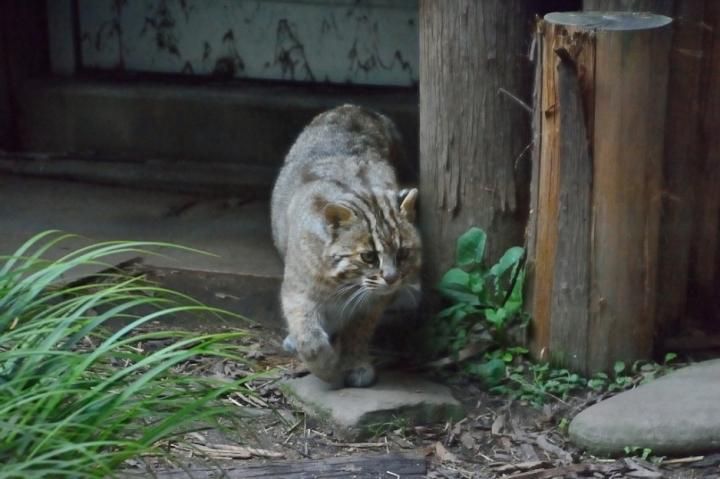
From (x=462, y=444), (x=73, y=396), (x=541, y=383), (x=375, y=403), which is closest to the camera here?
(x=73, y=396)

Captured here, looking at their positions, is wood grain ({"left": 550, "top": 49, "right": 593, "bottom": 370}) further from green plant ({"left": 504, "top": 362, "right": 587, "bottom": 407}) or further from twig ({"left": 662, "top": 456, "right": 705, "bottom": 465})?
twig ({"left": 662, "top": 456, "right": 705, "bottom": 465})

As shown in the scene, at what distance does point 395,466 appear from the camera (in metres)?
5.14

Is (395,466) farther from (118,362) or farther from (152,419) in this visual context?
(118,362)

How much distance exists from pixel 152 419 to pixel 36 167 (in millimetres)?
3852

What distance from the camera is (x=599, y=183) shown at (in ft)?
17.6

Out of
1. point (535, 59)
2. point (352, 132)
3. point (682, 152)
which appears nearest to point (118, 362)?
point (352, 132)

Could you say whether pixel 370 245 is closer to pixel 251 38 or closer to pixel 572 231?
pixel 572 231

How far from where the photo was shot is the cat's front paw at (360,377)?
18.9 feet

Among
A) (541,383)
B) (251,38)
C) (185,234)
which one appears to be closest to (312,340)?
(541,383)

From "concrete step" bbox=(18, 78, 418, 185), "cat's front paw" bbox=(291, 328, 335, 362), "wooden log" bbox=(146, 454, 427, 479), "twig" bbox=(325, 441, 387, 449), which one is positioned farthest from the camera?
"concrete step" bbox=(18, 78, 418, 185)

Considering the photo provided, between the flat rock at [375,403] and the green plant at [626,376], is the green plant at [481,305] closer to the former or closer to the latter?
the flat rock at [375,403]

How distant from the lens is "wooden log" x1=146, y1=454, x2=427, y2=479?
5.03 metres

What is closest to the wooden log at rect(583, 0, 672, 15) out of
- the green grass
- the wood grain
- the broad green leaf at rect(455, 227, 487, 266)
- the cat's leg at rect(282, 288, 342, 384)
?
the wood grain

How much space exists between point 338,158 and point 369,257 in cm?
93
